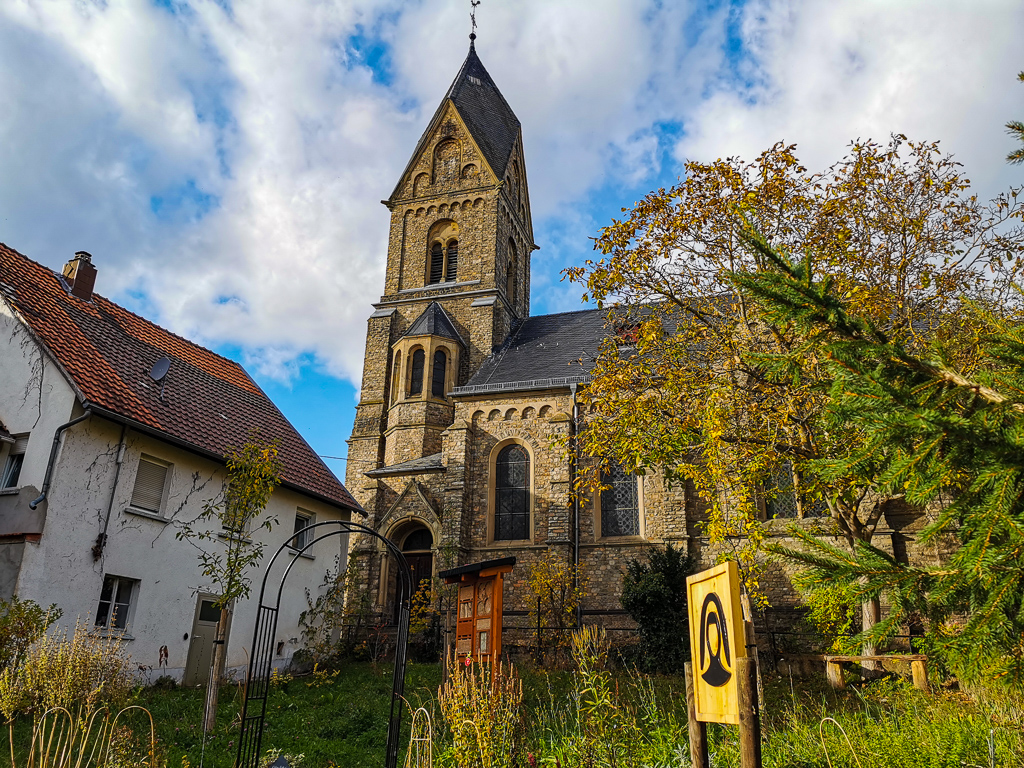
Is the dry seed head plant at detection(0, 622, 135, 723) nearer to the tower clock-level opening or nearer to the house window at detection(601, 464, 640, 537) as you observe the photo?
the tower clock-level opening

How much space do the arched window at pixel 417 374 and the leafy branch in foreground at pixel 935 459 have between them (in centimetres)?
2401

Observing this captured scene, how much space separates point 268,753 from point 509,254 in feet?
86.4

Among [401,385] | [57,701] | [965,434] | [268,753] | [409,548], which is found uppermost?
[401,385]

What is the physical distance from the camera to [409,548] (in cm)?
2412

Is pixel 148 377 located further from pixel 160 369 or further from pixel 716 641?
pixel 716 641

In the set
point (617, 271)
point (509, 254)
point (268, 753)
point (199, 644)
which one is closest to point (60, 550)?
point (199, 644)

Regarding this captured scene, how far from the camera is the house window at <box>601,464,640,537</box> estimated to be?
874 inches

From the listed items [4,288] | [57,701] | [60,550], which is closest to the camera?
[57,701]

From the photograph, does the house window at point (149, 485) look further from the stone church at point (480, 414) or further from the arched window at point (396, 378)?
the arched window at point (396, 378)

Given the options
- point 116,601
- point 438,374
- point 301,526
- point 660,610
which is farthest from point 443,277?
point 116,601

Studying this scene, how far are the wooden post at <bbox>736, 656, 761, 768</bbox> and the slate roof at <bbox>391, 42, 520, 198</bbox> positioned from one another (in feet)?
98.7

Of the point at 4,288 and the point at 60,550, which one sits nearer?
the point at 60,550

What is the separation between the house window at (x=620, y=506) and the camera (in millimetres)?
22188

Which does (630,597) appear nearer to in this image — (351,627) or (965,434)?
(351,627)
